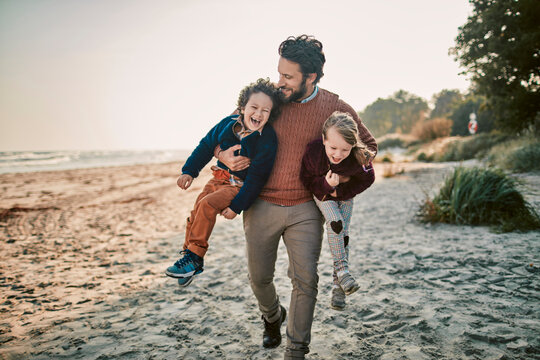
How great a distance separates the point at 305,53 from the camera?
2.29 metres

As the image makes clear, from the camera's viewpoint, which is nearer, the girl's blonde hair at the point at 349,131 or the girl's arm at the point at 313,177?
the girl's blonde hair at the point at 349,131

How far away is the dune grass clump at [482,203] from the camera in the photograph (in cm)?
543

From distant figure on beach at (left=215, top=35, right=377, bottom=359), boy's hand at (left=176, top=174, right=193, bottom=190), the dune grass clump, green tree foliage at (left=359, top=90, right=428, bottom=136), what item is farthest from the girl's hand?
green tree foliage at (left=359, top=90, right=428, bottom=136)

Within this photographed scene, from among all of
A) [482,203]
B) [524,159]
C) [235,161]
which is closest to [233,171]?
[235,161]

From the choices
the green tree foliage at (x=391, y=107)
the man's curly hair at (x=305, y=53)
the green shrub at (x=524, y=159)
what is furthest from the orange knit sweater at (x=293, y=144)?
the green tree foliage at (x=391, y=107)

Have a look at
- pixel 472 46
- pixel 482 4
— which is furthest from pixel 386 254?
pixel 482 4

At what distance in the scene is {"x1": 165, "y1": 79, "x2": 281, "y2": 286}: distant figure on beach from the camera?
2.35 m

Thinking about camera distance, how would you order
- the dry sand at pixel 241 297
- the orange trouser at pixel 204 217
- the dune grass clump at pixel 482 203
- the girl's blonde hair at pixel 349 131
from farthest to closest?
the dune grass clump at pixel 482 203
the dry sand at pixel 241 297
the orange trouser at pixel 204 217
the girl's blonde hair at pixel 349 131

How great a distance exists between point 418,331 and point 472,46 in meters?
13.2

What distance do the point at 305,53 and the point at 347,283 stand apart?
A: 1.72 metres

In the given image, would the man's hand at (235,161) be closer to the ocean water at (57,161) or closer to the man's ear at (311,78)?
the man's ear at (311,78)

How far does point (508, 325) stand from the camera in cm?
279

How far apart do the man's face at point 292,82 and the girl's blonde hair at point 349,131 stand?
317 mm

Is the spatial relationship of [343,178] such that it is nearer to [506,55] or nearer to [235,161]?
[235,161]
